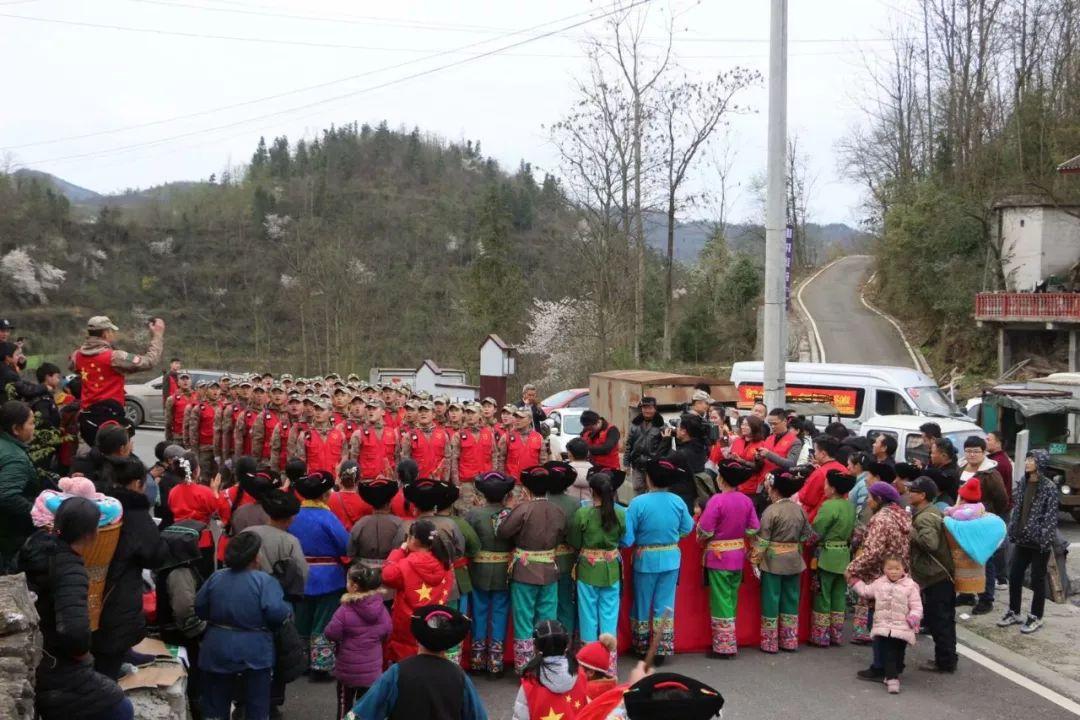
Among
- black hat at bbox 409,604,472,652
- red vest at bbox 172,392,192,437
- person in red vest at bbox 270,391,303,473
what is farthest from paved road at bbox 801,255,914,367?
black hat at bbox 409,604,472,652

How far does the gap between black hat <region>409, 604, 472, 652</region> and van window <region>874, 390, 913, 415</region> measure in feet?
56.1

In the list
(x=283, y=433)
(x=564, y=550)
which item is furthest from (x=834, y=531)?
(x=283, y=433)

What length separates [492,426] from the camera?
1336 centimetres

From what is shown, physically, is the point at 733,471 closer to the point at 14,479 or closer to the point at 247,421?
the point at 14,479

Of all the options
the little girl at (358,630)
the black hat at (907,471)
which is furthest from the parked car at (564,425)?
the little girl at (358,630)

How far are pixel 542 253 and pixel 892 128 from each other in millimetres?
22149

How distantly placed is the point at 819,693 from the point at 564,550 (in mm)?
2487

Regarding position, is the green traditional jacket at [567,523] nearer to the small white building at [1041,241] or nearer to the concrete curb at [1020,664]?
the concrete curb at [1020,664]

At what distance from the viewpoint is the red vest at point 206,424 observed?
1520 centimetres

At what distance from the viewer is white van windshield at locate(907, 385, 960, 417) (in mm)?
19547

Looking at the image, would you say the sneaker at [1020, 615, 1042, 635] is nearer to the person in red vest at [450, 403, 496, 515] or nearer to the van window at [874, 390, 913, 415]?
the person in red vest at [450, 403, 496, 515]

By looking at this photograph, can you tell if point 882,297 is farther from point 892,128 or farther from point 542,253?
point 542,253

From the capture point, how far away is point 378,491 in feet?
25.6

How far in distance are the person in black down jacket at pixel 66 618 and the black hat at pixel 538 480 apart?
12.5 ft
